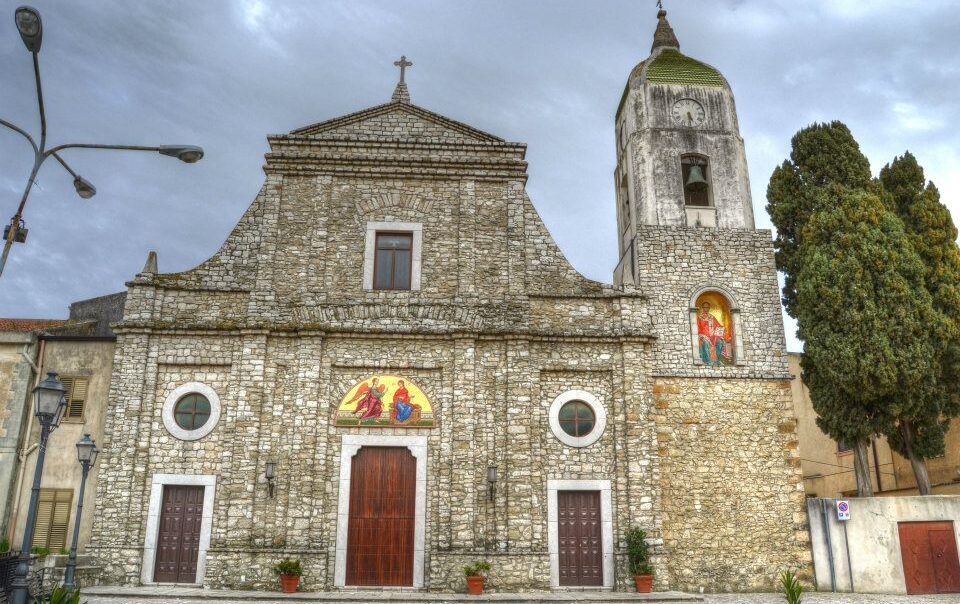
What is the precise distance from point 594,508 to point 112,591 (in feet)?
34.2

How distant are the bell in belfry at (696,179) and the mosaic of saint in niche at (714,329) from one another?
10.4 ft

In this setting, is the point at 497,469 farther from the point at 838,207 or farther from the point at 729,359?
the point at 838,207

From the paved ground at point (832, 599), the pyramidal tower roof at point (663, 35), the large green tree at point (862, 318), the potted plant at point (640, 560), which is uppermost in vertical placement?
the pyramidal tower roof at point (663, 35)

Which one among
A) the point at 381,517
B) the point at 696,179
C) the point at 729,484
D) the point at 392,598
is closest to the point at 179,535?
the point at 381,517

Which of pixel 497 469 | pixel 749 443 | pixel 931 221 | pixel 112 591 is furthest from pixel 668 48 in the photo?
pixel 112 591

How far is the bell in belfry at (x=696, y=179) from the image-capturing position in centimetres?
1983

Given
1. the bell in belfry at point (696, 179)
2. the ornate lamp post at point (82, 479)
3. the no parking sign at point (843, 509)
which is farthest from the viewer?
the bell in belfry at point (696, 179)

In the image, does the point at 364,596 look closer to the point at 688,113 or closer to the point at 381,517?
the point at 381,517

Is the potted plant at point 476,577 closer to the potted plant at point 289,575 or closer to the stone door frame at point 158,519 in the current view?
the potted plant at point 289,575

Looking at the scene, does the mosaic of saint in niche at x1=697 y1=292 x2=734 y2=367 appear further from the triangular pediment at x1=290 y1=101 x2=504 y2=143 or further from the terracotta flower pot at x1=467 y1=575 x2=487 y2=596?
the terracotta flower pot at x1=467 y1=575 x2=487 y2=596

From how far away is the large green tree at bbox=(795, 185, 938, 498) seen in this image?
1702 cm

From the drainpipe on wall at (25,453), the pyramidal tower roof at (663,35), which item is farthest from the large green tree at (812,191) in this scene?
the drainpipe on wall at (25,453)

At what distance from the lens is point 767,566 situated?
16.9 meters

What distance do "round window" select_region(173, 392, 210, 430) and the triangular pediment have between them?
7.62 metres
